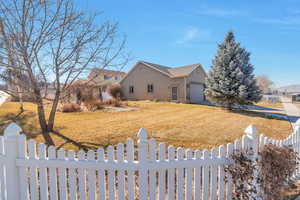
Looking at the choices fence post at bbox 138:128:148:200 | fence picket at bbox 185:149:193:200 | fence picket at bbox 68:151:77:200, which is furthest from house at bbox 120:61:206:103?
fence picket at bbox 68:151:77:200

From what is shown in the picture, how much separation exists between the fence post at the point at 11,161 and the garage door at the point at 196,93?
58.3 ft

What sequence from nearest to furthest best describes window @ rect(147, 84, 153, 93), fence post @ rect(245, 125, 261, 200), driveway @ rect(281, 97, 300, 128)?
1. fence post @ rect(245, 125, 261, 200)
2. driveway @ rect(281, 97, 300, 128)
3. window @ rect(147, 84, 153, 93)

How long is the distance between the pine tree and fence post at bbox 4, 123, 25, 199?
1124 cm

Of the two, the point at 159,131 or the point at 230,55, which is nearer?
the point at 159,131

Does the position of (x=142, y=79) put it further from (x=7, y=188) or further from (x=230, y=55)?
(x=7, y=188)

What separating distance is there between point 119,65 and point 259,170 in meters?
5.32

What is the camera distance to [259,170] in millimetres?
2064

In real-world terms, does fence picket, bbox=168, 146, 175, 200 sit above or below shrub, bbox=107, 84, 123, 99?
below

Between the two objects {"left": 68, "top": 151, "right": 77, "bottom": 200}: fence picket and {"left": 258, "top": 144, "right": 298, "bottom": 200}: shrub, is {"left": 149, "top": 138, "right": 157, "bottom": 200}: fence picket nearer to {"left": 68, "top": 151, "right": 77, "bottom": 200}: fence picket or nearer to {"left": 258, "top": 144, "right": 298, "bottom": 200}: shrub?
{"left": 68, "top": 151, "right": 77, "bottom": 200}: fence picket

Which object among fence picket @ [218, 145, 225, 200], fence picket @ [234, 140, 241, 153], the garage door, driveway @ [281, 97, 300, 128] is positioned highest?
the garage door

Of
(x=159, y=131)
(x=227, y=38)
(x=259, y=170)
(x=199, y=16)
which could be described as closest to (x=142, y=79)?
(x=227, y=38)

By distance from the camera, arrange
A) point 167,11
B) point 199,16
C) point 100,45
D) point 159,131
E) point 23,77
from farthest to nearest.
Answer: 1. point 199,16
2. point 167,11
3. point 159,131
4. point 100,45
5. point 23,77

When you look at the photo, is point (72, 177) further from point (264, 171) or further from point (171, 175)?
point (264, 171)

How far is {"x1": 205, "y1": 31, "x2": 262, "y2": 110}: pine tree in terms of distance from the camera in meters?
10.2
